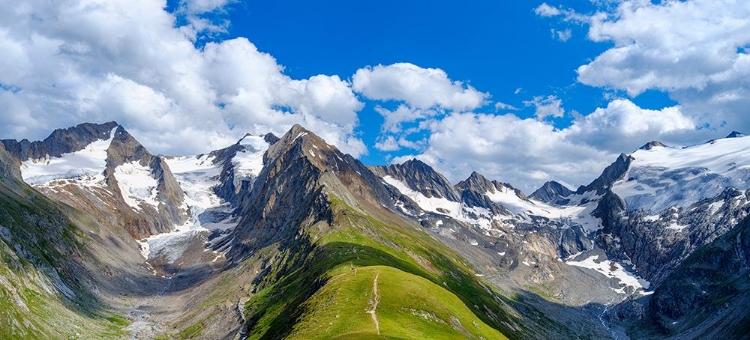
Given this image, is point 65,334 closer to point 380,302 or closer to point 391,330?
point 380,302

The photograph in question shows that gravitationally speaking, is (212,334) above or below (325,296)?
below

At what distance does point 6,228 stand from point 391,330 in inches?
6585

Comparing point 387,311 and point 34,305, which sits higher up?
point 387,311

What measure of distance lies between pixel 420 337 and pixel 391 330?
5.31m

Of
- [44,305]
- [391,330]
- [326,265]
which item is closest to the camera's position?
[391,330]

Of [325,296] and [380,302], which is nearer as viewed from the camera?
[380,302]

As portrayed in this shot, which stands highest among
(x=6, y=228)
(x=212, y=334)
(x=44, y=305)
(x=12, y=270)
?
(x=6, y=228)

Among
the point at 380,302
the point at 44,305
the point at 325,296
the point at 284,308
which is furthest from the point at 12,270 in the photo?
the point at 380,302

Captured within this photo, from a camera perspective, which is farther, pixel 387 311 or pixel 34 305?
pixel 34 305

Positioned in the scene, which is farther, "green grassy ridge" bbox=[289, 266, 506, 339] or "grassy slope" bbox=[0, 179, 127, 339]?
"grassy slope" bbox=[0, 179, 127, 339]

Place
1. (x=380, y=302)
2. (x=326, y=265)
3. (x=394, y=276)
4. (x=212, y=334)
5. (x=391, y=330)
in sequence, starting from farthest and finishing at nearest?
(x=212, y=334)
(x=326, y=265)
(x=394, y=276)
(x=380, y=302)
(x=391, y=330)

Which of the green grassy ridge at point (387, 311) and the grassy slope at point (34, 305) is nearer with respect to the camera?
the green grassy ridge at point (387, 311)

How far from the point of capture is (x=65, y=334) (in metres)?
151

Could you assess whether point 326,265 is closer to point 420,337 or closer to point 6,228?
point 420,337
